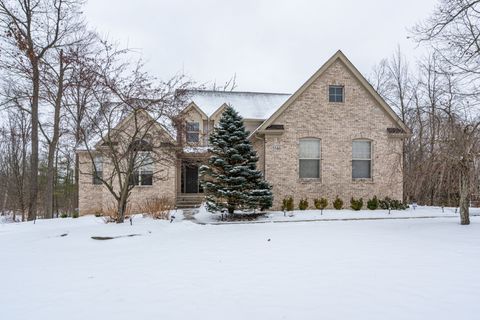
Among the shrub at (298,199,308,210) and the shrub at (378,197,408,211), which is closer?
the shrub at (298,199,308,210)

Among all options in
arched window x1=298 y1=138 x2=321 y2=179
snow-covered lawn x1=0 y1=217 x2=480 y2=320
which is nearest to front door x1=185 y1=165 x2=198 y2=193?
arched window x1=298 y1=138 x2=321 y2=179

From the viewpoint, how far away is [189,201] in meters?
17.0

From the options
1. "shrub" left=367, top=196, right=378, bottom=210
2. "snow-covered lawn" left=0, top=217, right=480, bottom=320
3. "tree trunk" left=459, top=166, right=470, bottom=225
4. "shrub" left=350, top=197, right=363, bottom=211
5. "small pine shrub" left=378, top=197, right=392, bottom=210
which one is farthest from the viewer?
"small pine shrub" left=378, top=197, right=392, bottom=210

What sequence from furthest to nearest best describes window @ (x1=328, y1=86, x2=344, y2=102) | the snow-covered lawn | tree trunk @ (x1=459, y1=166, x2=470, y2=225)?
window @ (x1=328, y1=86, x2=344, y2=102)
tree trunk @ (x1=459, y1=166, x2=470, y2=225)
the snow-covered lawn

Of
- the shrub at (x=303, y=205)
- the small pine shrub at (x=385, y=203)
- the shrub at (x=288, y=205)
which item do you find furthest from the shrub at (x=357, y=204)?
the shrub at (x=288, y=205)

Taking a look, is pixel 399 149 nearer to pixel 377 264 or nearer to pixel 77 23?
pixel 377 264

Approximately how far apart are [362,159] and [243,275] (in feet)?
39.9

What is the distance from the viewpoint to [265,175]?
47.4ft

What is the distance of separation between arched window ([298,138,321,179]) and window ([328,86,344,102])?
7.60 ft

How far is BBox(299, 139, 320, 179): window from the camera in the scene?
48.7ft

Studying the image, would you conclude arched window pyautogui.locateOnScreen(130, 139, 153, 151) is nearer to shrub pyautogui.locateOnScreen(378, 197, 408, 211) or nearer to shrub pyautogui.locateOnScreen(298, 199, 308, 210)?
shrub pyautogui.locateOnScreen(298, 199, 308, 210)

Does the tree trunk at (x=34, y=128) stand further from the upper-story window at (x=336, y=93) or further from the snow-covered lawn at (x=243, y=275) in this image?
the upper-story window at (x=336, y=93)

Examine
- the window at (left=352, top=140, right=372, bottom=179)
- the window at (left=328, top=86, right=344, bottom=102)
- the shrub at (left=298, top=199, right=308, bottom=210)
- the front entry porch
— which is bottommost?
the shrub at (left=298, top=199, right=308, bottom=210)

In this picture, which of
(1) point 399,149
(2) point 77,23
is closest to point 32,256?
(2) point 77,23
